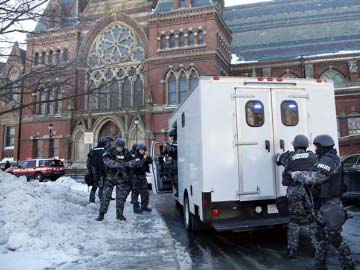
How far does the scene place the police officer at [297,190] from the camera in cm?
604

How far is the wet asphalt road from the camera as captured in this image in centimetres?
587

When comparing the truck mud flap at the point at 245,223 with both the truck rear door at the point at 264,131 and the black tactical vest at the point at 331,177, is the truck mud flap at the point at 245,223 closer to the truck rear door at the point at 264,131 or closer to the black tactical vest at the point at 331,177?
the truck rear door at the point at 264,131

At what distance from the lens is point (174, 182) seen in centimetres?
1151

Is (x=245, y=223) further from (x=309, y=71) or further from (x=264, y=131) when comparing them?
(x=309, y=71)

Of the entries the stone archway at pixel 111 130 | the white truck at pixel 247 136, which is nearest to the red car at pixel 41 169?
the stone archway at pixel 111 130

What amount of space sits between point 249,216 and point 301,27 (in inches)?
1629

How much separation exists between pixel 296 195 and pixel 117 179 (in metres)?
4.71

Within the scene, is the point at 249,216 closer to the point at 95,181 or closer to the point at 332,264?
the point at 332,264

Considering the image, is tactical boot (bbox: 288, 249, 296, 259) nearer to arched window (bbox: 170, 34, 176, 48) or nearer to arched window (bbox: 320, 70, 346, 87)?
arched window (bbox: 170, 34, 176, 48)

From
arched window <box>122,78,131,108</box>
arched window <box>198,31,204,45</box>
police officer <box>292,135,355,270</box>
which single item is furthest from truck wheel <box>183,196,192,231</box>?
arched window <box>122,78,131,108</box>

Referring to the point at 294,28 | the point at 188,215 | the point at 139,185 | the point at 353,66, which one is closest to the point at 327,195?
the point at 188,215

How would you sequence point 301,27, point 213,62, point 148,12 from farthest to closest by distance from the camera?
point 301,27
point 148,12
point 213,62

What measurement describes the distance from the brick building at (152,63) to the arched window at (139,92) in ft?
0.30

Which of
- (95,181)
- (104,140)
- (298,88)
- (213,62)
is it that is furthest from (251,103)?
(213,62)
